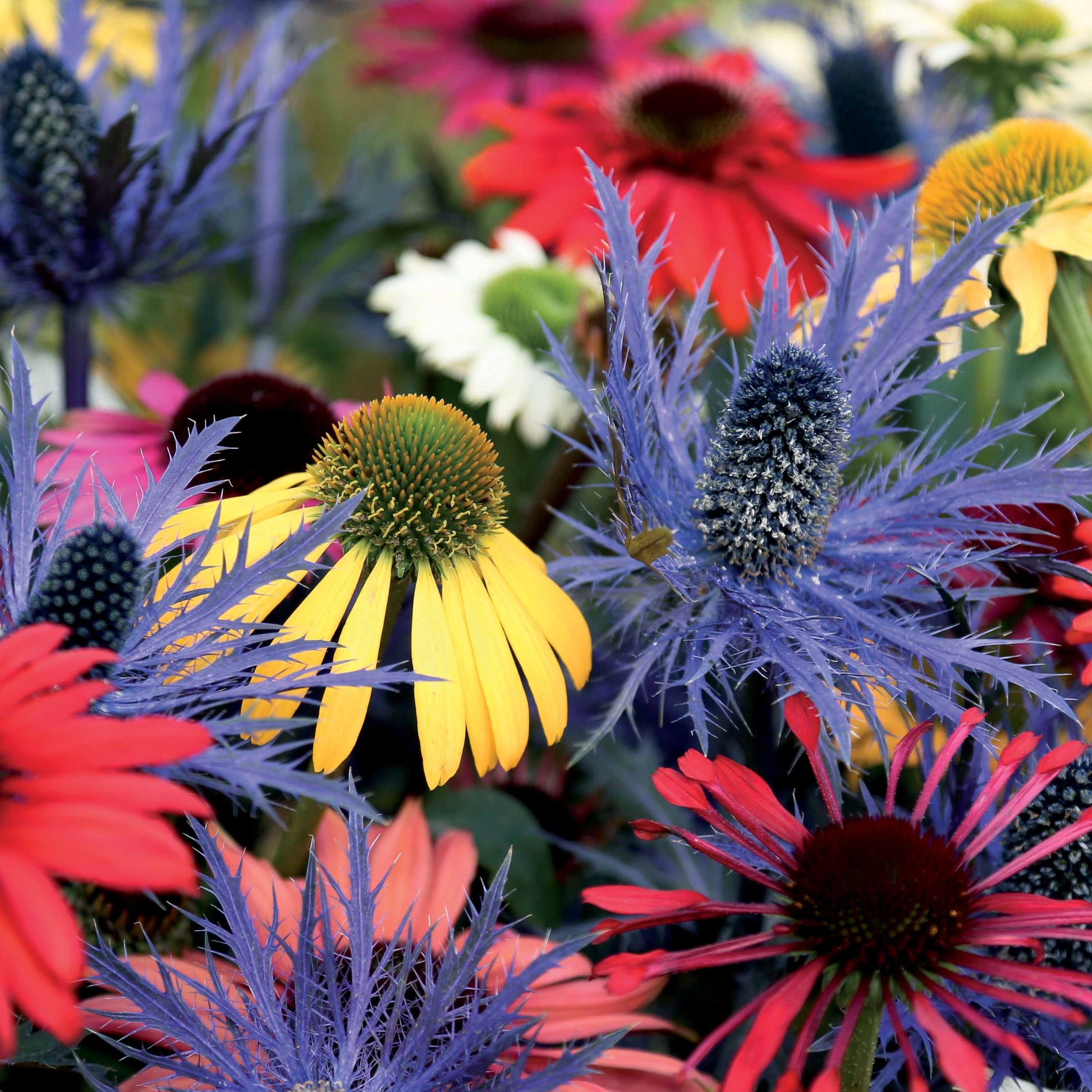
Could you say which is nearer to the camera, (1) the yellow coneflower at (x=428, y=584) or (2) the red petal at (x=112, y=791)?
(2) the red petal at (x=112, y=791)

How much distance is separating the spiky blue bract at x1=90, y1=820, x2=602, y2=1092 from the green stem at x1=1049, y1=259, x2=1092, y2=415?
1.04 feet

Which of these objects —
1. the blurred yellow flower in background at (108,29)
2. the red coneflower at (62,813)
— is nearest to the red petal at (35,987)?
the red coneflower at (62,813)

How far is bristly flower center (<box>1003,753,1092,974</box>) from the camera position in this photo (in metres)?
0.36

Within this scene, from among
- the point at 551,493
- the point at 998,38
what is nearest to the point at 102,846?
the point at 551,493

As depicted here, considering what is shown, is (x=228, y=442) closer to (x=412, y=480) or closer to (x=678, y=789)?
(x=412, y=480)

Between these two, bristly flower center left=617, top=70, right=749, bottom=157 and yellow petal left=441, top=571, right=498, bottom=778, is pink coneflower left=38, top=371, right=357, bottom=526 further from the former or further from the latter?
bristly flower center left=617, top=70, right=749, bottom=157

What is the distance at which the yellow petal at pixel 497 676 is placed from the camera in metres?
0.34

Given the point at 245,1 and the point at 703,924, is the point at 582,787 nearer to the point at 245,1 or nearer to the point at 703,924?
the point at 703,924

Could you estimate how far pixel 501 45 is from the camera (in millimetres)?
889

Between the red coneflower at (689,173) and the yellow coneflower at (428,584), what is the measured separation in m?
0.24

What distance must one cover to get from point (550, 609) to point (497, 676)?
4 centimetres

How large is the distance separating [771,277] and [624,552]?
115 mm

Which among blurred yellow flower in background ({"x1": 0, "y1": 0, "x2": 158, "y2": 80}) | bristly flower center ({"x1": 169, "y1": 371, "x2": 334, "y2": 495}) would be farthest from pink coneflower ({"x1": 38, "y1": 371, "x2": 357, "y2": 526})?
blurred yellow flower in background ({"x1": 0, "y1": 0, "x2": 158, "y2": 80})

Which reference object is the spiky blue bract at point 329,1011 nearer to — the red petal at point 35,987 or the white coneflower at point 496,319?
the red petal at point 35,987
